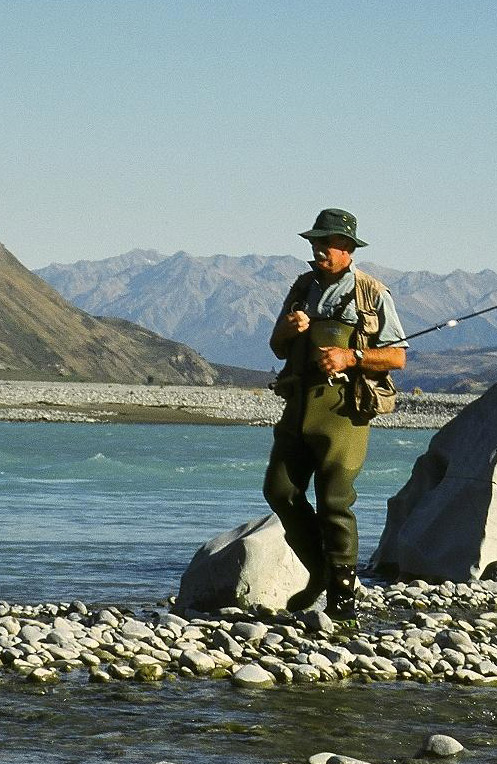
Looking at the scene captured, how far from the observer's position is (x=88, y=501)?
24344 millimetres

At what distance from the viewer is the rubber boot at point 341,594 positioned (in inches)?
368

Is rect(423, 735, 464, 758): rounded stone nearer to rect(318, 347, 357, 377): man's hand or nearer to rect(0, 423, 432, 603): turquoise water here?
rect(318, 347, 357, 377): man's hand

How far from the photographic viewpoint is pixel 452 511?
1285 cm

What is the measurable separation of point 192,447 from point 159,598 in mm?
42471

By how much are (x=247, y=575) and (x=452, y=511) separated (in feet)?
9.85

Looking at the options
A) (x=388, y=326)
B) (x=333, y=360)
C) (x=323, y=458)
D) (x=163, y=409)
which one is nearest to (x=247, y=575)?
(x=323, y=458)

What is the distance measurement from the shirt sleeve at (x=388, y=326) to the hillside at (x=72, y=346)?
423ft

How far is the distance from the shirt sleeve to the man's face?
32 centimetres

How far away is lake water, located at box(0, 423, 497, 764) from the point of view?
635 cm

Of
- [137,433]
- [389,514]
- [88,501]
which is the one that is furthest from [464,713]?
[137,433]

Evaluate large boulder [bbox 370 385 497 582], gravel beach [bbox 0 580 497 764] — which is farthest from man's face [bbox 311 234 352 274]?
large boulder [bbox 370 385 497 582]

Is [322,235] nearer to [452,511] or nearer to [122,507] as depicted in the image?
[452,511]

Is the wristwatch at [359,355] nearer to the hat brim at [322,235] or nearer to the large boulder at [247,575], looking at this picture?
the hat brim at [322,235]

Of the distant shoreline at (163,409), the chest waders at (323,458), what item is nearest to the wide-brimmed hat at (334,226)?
the chest waders at (323,458)
